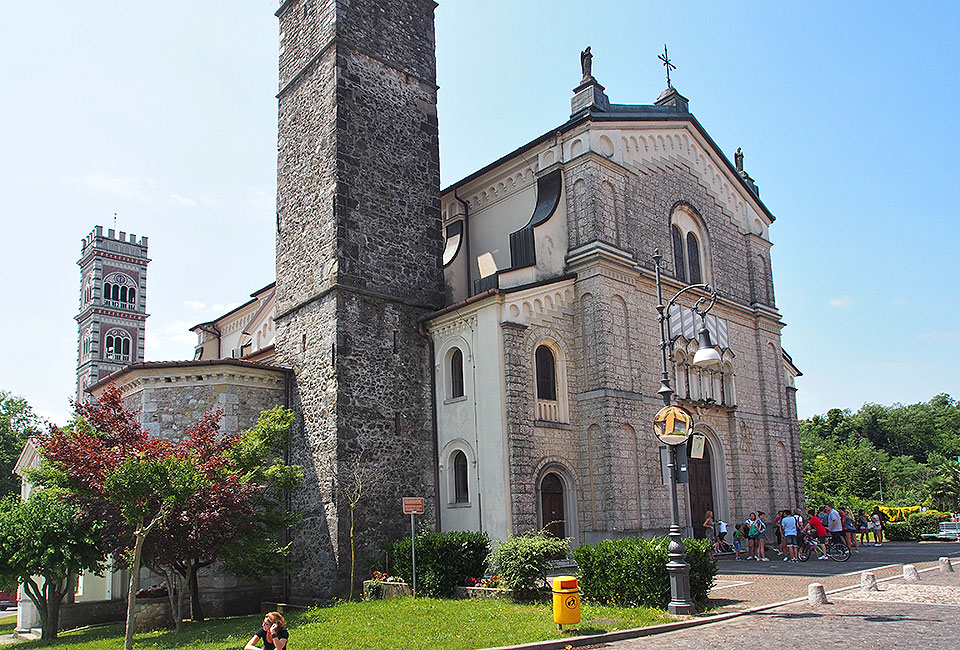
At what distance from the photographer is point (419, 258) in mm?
25578

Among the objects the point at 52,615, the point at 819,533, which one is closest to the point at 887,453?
the point at 819,533

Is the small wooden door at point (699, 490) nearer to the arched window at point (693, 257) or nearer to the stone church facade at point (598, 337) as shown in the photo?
the stone church facade at point (598, 337)

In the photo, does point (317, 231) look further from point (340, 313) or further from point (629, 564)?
point (629, 564)

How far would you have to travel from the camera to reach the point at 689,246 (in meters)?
30.0

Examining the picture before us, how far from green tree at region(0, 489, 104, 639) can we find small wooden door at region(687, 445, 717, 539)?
18716mm

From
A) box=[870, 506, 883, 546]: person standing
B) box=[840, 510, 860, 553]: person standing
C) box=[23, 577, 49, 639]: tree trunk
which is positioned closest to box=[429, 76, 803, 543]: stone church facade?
box=[840, 510, 860, 553]: person standing

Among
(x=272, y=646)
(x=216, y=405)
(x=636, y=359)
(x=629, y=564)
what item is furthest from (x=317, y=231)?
(x=272, y=646)

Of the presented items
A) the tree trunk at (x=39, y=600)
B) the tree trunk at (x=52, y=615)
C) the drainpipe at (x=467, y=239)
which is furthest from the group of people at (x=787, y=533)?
the tree trunk at (x=39, y=600)

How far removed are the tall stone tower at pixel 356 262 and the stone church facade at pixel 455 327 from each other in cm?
7

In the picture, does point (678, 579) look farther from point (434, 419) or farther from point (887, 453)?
point (887, 453)

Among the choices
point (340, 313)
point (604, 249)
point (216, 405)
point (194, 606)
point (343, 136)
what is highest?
point (343, 136)

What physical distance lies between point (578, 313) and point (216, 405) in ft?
38.0

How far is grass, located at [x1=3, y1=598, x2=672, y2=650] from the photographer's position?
44.2 feet

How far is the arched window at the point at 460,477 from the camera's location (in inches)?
912
